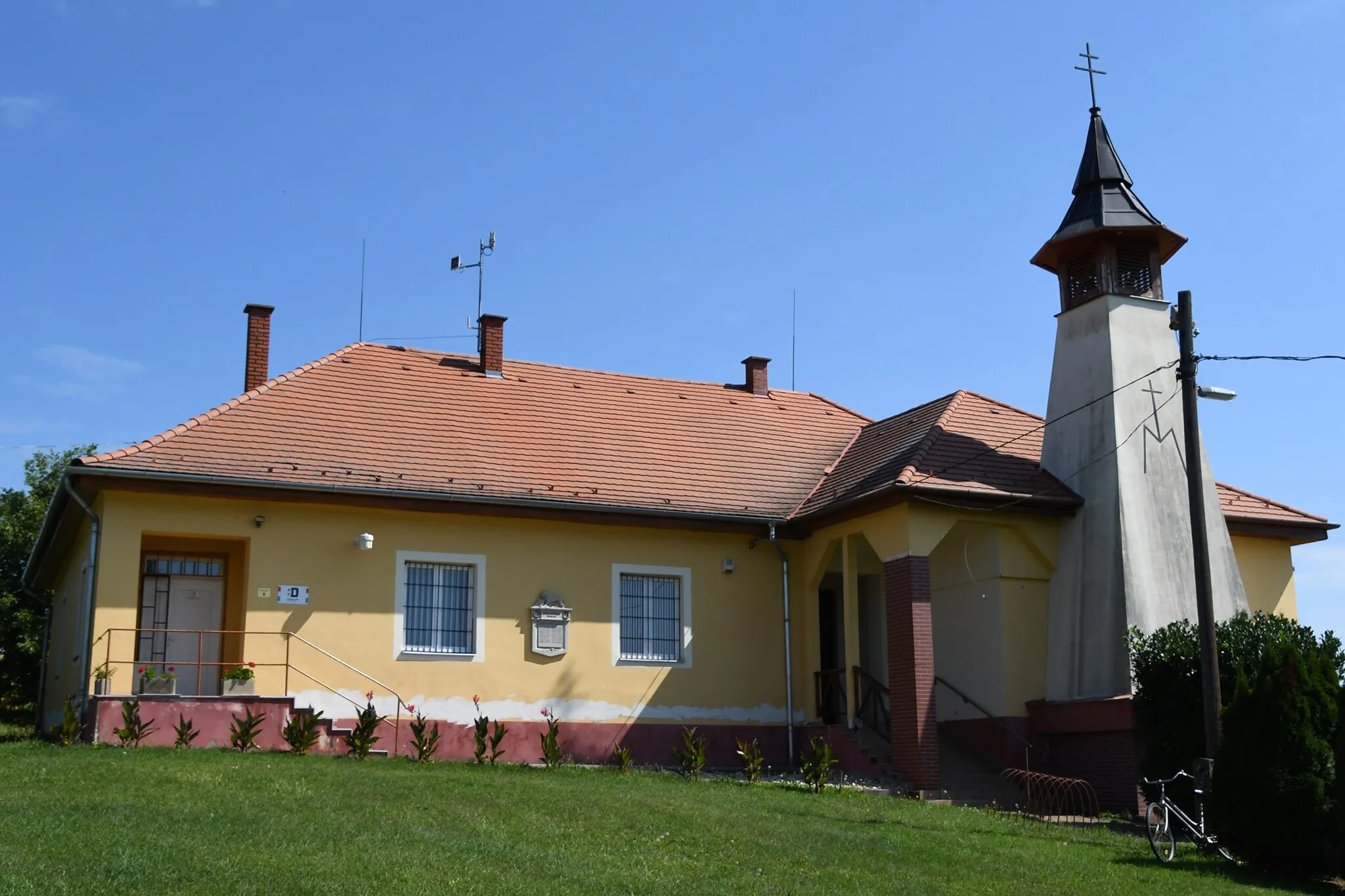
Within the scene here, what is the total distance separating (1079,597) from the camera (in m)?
20.6

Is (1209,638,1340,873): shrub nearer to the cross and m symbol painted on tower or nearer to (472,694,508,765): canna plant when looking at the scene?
the cross and m symbol painted on tower

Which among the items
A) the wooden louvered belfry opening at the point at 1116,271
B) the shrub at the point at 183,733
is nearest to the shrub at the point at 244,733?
the shrub at the point at 183,733

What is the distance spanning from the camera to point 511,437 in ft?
72.8

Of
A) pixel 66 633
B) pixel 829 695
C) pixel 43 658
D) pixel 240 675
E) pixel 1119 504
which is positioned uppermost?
pixel 1119 504

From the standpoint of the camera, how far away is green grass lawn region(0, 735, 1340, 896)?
33.7 feet

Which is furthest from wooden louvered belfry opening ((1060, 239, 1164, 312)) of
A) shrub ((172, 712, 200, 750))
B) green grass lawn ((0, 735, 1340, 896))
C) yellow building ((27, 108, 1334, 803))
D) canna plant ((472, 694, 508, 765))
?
shrub ((172, 712, 200, 750))

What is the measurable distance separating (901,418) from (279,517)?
10818 mm

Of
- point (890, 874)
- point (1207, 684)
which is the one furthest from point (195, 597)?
point (1207, 684)

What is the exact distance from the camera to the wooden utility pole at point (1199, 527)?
15508mm

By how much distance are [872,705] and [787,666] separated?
4.70 feet

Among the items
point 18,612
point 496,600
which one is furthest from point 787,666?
point 18,612

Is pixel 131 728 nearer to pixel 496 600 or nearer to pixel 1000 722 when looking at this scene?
pixel 496 600

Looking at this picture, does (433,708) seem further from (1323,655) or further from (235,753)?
(1323,655)

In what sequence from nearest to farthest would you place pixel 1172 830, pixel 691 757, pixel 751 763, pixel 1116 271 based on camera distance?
pixel 1172 830 < pixel 751 763 < pixel 691 757 < pixel 1116 271
